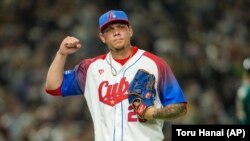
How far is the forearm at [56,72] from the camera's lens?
637 centimetres

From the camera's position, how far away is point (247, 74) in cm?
1095

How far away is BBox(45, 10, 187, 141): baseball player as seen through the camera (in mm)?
6074

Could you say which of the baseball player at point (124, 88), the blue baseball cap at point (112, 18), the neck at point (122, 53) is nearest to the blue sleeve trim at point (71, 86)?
the baseball player at point (124, 88)

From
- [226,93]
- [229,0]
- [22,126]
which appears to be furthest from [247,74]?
[229,0]

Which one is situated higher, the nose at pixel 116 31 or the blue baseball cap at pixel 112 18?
the blue baseball cap at pixel 112 18

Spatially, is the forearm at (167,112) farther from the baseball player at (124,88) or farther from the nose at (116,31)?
the nose at (116,31)

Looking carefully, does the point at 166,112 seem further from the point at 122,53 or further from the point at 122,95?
the point at 122,53

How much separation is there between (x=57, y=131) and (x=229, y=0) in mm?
5502

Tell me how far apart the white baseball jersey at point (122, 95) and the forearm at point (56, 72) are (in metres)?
0.18

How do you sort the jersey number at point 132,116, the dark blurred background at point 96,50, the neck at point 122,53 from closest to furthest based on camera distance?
1. the jersey number at point 132,116
2. the neck at point 122,53
3. the dark blurred background at point 96,50

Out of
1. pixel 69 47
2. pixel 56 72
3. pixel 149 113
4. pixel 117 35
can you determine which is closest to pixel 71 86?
pixel 56 72

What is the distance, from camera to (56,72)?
6.38 meters

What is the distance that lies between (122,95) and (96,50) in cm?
777

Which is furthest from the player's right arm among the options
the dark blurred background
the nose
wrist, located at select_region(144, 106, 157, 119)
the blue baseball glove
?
the dark blurred background
